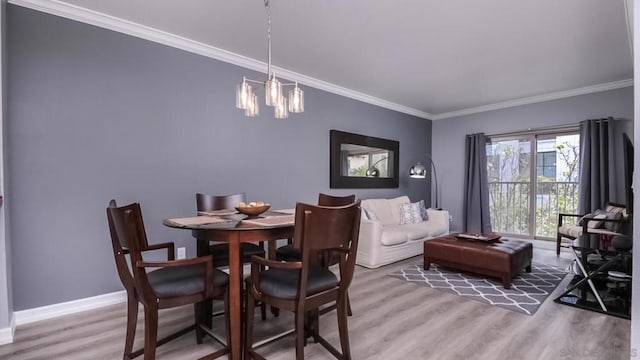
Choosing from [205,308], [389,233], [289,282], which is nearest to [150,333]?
[205,308]

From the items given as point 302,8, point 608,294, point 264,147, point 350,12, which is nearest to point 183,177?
point 264,147

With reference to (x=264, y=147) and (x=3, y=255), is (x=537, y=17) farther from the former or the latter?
(x=3, y=255)

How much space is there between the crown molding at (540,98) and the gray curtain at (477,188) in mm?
505

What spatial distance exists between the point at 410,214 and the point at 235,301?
3778mm

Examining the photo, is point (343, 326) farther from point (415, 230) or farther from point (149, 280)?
point (415, 230)

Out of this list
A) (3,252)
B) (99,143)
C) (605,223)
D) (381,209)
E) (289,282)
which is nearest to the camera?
(289,282)

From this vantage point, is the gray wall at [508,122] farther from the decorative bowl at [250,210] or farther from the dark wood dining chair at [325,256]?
the decorative bowl at [250,210]

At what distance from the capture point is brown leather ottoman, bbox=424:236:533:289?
3121 millimetres

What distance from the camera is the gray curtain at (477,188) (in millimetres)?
5516

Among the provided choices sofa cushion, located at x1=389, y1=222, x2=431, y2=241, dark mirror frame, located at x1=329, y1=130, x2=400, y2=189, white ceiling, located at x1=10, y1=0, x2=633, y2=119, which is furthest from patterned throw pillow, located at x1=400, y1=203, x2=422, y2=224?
white ceiling, located at x1=10, y1=0, x2=633, y2=119

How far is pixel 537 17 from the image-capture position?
2.63m

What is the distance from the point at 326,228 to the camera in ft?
5.08

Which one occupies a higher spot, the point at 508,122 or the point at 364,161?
the point at 508,122

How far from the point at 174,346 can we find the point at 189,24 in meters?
2.63
